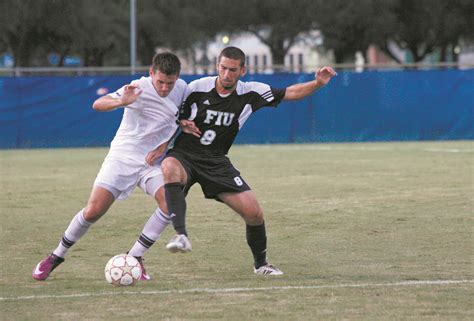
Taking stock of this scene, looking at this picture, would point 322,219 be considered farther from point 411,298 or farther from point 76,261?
point 411,298

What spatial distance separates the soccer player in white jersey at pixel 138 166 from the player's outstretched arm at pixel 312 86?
2.94ft

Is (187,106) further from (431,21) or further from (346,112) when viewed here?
(431,21)

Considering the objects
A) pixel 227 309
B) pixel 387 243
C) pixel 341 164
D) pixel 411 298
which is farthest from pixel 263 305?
pixel 341 164

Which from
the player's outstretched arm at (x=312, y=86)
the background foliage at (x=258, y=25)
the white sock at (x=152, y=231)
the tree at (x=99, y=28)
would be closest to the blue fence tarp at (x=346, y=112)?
the tree at (x=99, y=28)

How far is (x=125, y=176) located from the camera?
8945 mm

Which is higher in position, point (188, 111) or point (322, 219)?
point (188, 111)

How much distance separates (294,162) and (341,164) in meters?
1.19

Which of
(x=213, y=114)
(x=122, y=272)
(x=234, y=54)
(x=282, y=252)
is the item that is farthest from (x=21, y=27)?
(x=122, y=272)

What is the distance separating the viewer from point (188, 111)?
30.1 ft

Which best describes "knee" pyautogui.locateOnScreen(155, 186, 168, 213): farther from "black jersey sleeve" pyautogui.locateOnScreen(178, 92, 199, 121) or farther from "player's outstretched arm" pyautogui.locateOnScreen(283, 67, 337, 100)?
"player's outstretched arm" pyautogui.locateOnScreen(283, 67, 337, 100)

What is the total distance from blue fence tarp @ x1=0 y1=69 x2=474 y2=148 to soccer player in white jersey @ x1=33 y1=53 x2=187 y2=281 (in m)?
21.2

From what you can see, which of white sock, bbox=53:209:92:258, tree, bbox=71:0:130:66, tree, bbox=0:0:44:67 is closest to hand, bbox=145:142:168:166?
white sock, bbox=53:209:92:258

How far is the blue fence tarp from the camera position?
30.2 metres

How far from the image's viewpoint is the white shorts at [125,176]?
8930 mm
